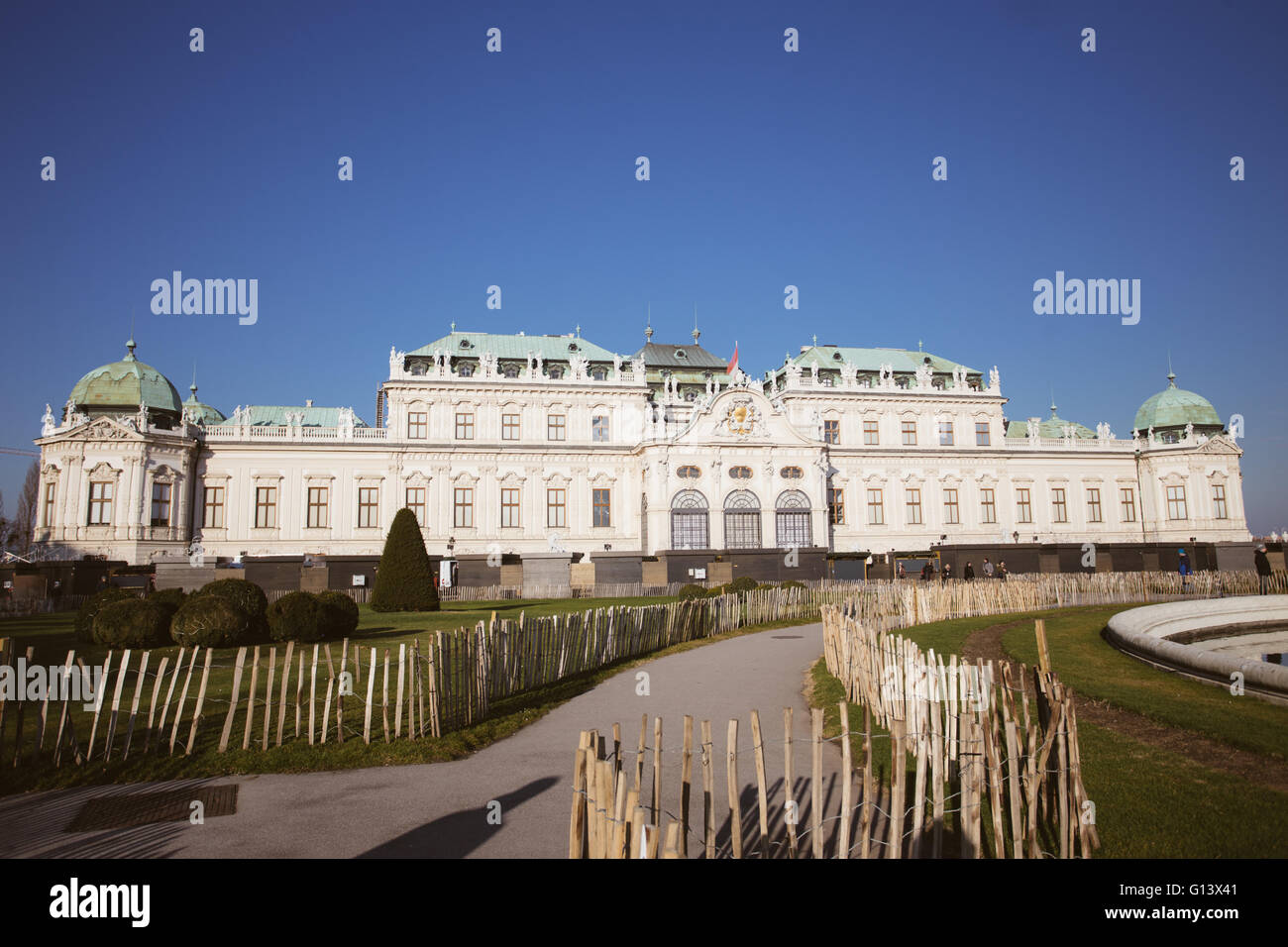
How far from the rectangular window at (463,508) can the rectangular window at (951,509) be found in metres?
36.2

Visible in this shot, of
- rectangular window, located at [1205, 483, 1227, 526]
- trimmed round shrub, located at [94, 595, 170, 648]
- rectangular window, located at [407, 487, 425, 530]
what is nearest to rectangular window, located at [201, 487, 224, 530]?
rectangular window, located at [407, 487, 425, 530]

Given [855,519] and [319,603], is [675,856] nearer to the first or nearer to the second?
[319,603]

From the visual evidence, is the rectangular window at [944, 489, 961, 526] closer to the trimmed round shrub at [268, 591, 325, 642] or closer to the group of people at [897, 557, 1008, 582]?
the group of people at [897, 557, 1008, 582]

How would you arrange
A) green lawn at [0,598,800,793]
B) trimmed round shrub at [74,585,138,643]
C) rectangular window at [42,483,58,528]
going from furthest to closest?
rectangular window at [42,483,58,528]
trimmed round shrub at [74,585,138,643]
green lawn at [0,598,800,793]

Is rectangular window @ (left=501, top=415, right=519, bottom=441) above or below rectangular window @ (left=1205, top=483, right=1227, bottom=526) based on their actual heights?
above

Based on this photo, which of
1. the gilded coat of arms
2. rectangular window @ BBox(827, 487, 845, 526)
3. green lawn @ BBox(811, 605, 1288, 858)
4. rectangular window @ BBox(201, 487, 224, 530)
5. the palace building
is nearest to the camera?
green lawn @ BBox(811, 605, 1288, 858)

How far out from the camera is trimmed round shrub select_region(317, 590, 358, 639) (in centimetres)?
2258

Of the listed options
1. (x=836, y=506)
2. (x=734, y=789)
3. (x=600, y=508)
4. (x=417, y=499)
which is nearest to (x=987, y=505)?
(x=836, y=506)

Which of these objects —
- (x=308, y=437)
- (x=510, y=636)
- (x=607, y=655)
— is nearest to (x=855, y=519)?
(x=308, y=437)

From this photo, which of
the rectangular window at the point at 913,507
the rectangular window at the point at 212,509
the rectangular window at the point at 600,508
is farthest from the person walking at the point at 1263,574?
the rectangular window at the point at 212,509

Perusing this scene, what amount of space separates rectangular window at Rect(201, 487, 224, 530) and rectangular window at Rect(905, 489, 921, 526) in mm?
48999

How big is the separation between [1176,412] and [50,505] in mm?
83206
